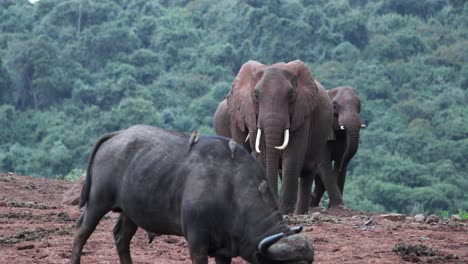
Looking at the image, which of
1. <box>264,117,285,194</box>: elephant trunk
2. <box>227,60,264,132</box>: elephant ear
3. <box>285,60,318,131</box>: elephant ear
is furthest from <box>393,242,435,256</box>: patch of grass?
<box>227,60,264,132</box>: elephant ear

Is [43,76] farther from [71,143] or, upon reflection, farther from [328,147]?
[328,147]

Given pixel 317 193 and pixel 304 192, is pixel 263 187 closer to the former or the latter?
pixel 304 192

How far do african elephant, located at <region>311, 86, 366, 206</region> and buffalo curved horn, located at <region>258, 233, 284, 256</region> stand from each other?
982 cm

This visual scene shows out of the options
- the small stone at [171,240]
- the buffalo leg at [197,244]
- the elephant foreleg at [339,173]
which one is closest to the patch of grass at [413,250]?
the small stone at [171,240]

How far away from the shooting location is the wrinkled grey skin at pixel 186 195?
6.84 m

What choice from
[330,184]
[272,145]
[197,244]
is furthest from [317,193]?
[197,244]

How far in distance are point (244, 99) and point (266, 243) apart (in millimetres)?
6415

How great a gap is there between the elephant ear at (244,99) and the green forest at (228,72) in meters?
22.0

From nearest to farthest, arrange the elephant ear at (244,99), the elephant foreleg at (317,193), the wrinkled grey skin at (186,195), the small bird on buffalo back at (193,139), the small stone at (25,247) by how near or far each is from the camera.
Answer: the wrinkled grey skin at (186,195)
the small bird on buffalo back at (193,139)
the small stone at (25,247)
the elephant ear at (244,99)
the elephant foreleg at (317,193)

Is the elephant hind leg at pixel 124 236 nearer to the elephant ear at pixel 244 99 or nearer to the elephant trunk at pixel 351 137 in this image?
the elephant ear at pixel 244 99

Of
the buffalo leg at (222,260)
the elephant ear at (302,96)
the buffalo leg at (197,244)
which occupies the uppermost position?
the buffalo leg at (197,244)

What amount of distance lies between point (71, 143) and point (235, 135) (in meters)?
28.9

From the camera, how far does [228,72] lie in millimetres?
54344

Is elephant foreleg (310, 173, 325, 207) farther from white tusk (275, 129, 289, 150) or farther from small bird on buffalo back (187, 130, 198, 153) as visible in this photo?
small bird on buffalo back (187, 130, 198, 153)
